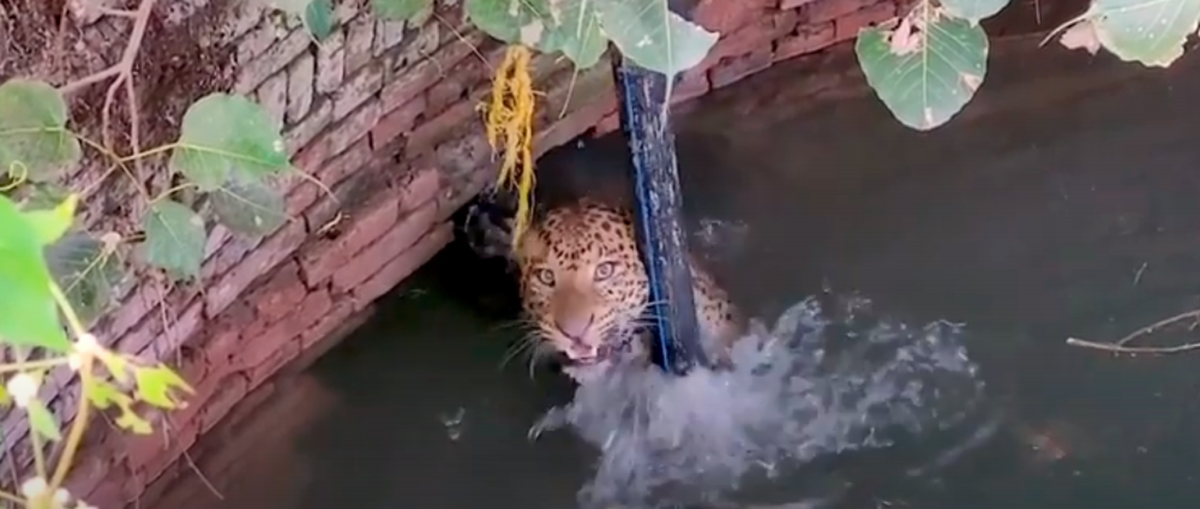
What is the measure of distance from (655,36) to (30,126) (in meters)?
0.59

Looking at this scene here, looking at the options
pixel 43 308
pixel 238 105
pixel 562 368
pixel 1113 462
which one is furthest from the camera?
pixel 562 368

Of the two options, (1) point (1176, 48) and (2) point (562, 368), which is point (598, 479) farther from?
(1) point (1176, 48)

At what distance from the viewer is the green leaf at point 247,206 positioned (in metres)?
1.75

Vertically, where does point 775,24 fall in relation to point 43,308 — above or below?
below

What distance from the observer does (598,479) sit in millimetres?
2686

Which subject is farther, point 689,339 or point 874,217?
point 874,217

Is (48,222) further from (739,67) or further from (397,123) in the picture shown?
(739,67)

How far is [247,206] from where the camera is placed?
176 cm

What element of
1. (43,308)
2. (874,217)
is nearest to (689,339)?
(874,217)

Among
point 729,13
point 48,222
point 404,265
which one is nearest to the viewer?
point 48,222

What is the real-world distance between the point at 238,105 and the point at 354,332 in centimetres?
149

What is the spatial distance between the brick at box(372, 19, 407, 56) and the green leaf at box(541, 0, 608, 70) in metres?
1.30

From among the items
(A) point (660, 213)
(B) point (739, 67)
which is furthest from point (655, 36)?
(B) point (739, 67)

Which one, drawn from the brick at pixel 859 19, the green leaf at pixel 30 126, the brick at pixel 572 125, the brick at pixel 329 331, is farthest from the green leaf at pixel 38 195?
the brick at pixel 859 19
